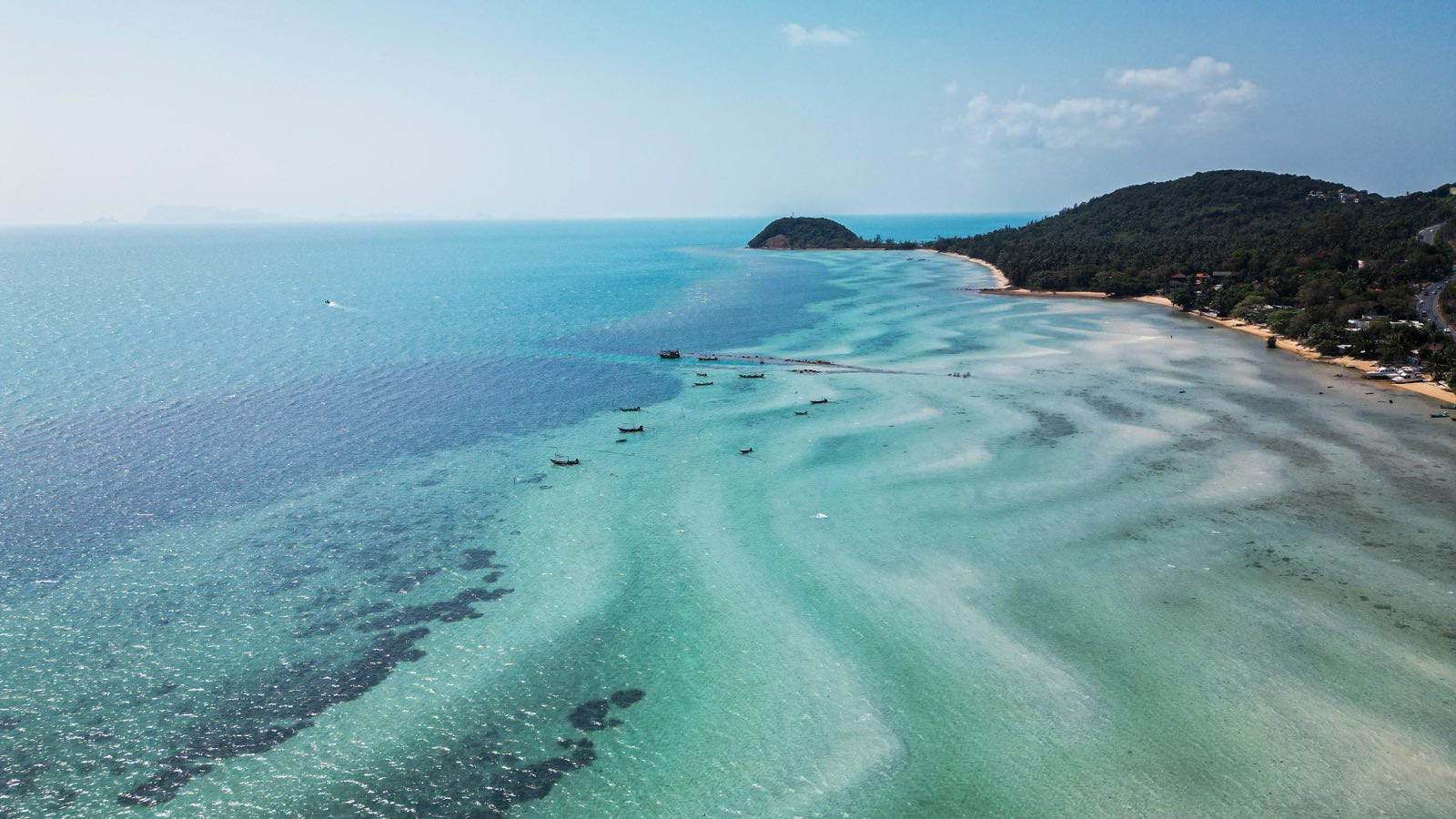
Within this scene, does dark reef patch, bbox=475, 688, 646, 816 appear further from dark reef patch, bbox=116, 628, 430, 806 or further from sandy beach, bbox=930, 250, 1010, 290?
sandy beach, bbox=930, 250, 1010, 290

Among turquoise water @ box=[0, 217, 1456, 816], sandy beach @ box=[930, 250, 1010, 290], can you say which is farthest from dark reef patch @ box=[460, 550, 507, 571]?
sandy beach @ box=[930, 250, 1010, 290]

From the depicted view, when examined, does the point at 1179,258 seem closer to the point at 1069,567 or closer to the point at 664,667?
the point at 1069,567

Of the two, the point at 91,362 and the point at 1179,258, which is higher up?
the point at 1179,258

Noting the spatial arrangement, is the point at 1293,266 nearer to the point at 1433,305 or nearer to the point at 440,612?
the point at 1433,305

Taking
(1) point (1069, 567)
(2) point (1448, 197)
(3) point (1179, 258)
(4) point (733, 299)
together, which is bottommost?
(1) point (1069, 567)

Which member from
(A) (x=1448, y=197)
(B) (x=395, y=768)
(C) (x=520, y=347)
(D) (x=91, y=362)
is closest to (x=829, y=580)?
(B) (x=395, y=768)

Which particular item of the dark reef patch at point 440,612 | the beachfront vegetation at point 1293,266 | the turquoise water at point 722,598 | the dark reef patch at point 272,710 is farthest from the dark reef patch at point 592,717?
the beachfront vegetation at point 1293,266

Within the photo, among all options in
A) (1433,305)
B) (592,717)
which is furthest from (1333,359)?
(592,717)
